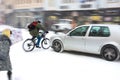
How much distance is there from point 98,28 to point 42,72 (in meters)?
3.40

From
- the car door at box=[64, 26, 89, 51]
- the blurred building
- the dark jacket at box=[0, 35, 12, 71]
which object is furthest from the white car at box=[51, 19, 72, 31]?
the dark jacket at box=[0, 35, 12, 71]

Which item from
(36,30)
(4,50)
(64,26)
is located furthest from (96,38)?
(64,26)

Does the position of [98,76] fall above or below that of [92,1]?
below

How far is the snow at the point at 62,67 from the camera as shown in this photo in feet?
24.3

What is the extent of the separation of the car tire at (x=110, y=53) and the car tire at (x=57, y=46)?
238 centimetres

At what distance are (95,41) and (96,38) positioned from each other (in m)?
0.12

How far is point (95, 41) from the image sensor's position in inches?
402

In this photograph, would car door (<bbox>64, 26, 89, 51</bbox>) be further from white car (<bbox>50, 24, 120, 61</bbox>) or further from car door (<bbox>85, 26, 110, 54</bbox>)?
car door (<bbox>85, 26, 110, 54</bbox>)

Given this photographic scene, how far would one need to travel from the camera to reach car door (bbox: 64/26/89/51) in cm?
1077

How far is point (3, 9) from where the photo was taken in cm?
4078

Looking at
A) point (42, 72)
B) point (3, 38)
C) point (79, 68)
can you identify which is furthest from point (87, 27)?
point (3, 38)

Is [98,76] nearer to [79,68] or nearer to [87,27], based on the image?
[79,68]

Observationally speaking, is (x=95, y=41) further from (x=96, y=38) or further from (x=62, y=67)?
(x=62, y=67)

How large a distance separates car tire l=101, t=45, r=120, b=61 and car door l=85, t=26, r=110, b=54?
0.29m
